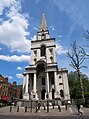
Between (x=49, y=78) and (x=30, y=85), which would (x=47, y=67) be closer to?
(x=49, y=78)

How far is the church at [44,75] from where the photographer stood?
39188mm

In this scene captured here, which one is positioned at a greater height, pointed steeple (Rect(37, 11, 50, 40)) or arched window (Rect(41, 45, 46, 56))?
pointed steeple (Rect(37, 11, 50, 40))

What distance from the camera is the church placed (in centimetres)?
3919

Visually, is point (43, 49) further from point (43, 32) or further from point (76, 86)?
point (76, 86)

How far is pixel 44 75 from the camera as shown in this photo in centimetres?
4406

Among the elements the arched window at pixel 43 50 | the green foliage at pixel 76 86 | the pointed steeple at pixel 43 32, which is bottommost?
the green foliage at pixel 76 86

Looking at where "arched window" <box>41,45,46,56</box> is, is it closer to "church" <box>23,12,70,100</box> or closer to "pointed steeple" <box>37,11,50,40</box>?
"church" <box>23,12,70,100</box>

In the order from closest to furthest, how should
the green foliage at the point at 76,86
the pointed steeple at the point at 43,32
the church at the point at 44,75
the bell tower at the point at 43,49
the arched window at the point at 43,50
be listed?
the church at the point at 44,75
the bell tower at the point at 43,49
the arched window at the point at 43,50
the pointed steeple at the point at 43,32
the green foliage at the point at 76,86

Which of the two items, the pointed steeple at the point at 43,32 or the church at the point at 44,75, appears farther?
the pointed steeple at the point at 43,32

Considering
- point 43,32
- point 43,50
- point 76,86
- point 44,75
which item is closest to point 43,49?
point 43,50

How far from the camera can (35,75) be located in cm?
4088

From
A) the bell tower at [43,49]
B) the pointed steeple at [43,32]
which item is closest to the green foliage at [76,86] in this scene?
the bell tower at [43,49]

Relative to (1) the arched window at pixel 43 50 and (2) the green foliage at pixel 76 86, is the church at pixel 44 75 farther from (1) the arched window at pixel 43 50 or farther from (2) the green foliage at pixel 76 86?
(2) the green foliage at pixel 76 86

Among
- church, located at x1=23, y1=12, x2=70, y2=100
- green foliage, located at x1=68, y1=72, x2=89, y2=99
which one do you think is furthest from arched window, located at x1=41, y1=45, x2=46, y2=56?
green foliage, located at x1=68, y1=72, x2=89, y2=99
